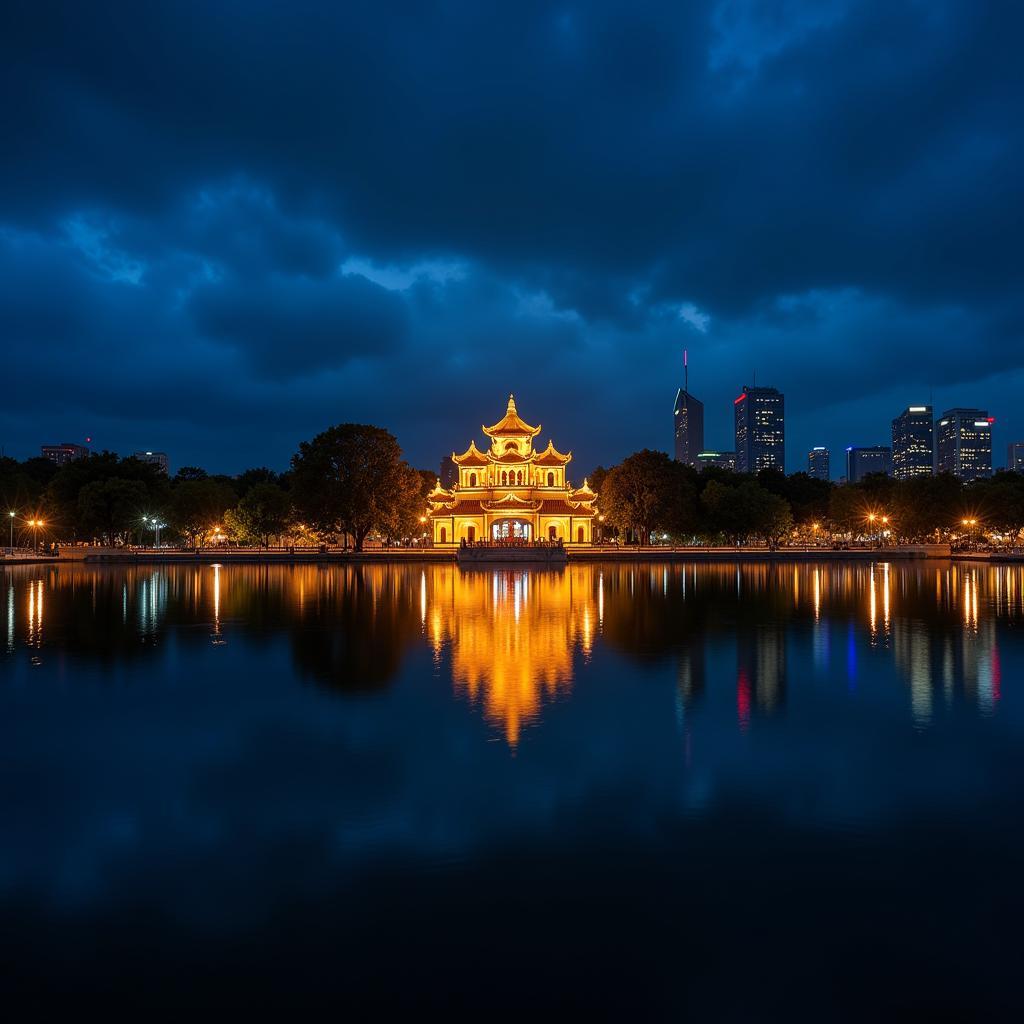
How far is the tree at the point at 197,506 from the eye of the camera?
→ 3393 inches

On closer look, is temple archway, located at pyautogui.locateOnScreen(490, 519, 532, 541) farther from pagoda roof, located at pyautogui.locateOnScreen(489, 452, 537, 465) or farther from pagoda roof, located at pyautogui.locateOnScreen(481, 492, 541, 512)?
pagoda roof, located at pyautogui.locateOnScreen(489, 452, 537, 465)

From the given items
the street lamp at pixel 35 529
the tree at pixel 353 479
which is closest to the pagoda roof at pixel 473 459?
the tree at pixel 353 479

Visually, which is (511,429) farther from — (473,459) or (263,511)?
(263,511)

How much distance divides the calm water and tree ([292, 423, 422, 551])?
52.0 m

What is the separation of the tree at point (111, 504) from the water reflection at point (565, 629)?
2805cm

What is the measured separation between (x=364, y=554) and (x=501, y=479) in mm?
22120

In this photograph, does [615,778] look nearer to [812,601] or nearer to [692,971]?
[692,971]

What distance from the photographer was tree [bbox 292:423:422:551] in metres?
73.0

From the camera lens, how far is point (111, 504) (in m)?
78.7

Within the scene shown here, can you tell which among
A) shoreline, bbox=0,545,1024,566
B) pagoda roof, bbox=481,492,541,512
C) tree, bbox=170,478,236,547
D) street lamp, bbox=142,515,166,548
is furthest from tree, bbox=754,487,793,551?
street lamp, bbox=142,515,166,548

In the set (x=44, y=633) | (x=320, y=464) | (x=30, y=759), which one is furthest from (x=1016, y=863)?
(x=320, y=464)

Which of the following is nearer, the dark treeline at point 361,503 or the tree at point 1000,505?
the dark treeline at point 361,503

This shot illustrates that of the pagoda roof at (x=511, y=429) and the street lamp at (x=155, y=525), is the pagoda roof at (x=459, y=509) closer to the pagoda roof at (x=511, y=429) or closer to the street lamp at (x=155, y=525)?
the pagoda roof at (x=511, y=429)

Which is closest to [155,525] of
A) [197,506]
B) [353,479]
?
[197,506]
